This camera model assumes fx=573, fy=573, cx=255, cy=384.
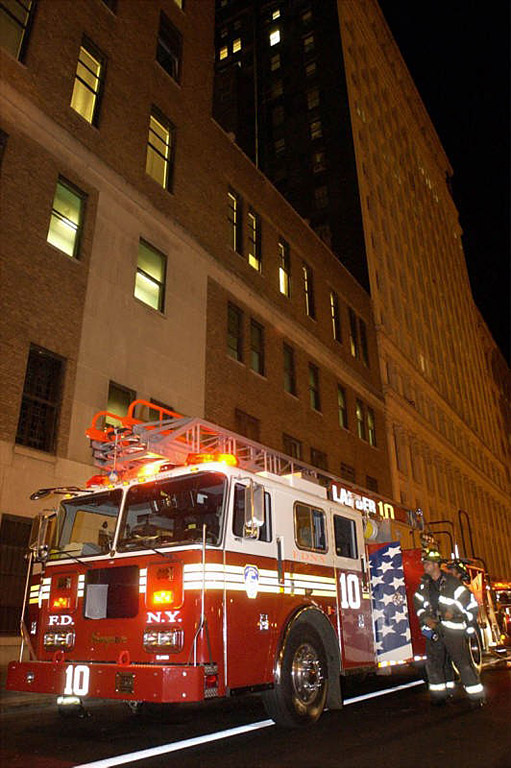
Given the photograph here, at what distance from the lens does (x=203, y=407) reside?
16.5 meters

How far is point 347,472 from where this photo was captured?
24547mm

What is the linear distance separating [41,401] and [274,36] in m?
47.6

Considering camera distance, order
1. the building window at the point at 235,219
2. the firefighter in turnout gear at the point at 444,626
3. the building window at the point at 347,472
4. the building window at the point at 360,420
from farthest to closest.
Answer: the building window at the point at 360,420
the building window at the point at 347,472
the building window at the point at 235,219
the firefighter in turnout gear at the point at 444,626

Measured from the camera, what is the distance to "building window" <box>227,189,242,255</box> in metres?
20.5

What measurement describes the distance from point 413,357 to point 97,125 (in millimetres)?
27407

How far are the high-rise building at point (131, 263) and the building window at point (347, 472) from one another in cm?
9

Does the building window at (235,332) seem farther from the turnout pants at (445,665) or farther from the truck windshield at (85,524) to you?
the turnout pants at (445,665)

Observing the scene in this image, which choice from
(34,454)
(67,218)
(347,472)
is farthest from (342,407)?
(34,454)

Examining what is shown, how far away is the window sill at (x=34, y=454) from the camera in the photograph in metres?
11.2

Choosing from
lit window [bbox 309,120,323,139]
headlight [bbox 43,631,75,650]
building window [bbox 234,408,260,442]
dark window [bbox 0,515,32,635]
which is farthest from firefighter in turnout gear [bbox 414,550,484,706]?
lit window [bbox 309,120,323,139]

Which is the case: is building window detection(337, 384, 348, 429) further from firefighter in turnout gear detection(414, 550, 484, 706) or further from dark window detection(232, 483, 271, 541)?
dark window detection(232, 483, 271, 541)

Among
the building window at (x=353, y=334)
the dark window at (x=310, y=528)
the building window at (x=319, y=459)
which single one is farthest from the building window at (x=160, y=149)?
the building window at (x=353, y=334)

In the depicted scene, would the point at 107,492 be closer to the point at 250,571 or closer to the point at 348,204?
the point at 250,571

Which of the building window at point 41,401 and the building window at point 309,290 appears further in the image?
the building window at point 309,290
